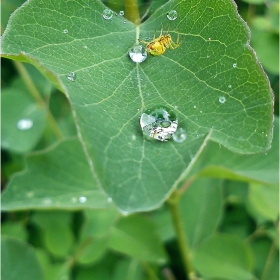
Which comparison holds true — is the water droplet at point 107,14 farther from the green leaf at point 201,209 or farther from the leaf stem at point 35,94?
the leaf stem at point 35,94

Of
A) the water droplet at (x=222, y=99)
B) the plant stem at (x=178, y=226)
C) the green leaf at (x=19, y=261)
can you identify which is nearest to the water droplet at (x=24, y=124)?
the green leaf at (x=19, y=261)

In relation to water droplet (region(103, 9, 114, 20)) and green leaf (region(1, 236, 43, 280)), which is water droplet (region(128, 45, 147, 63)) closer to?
water droplet (region(103, 9, 114, 20))

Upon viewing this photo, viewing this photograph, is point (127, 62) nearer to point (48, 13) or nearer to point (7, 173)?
point (48, 13)

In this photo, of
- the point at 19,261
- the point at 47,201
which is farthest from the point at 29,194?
the point at 19,261

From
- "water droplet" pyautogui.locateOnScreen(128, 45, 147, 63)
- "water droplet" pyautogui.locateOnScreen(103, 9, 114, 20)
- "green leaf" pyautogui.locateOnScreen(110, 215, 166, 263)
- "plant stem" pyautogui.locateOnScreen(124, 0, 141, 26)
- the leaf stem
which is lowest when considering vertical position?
"green leaf" pyautogui.locateOnScreen(110, 215, 166, 263)

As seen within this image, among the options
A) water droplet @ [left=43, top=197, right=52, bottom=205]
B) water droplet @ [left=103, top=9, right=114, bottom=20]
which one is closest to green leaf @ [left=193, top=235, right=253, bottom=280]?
water droplet @ [left=43, top=197, right=52, bottom=205]

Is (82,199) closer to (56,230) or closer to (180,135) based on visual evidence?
(56,230)

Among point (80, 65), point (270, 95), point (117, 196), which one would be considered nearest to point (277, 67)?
point (270, 95)
